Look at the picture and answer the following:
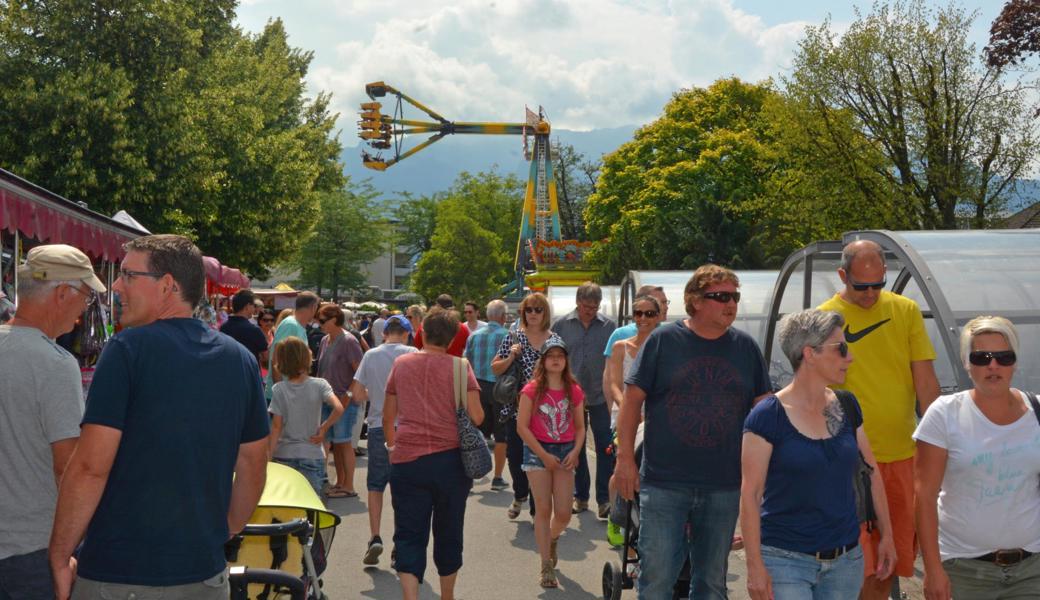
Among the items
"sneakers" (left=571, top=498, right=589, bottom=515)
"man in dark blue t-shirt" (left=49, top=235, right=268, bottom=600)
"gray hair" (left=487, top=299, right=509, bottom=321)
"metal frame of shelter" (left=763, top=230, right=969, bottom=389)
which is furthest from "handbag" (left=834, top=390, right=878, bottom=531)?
"gray hair" (left=487, top=299, right=509, bottom=321)

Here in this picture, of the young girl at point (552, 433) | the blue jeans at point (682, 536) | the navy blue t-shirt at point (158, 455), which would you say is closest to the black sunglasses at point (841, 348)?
the blue jeans at point (682, 536)

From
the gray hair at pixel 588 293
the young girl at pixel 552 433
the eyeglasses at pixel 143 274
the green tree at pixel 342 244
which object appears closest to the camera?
the eyeglasses at pixel 143 274

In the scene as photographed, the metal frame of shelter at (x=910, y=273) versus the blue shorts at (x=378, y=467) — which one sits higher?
the metal frame of shelter at (x=910, y=273)

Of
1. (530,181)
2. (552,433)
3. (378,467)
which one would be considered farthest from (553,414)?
(530,181)

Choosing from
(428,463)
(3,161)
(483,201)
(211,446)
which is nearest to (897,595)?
(428,463)

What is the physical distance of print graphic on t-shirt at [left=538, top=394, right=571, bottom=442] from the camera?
7844mm

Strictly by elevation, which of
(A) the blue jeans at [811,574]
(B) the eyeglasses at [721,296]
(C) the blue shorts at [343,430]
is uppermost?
(B) the eyeglasses at [721,296]

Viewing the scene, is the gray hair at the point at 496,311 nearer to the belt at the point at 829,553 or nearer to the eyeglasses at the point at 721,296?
the eyeglasses at the point at 721,296

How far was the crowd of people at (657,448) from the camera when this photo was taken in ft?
10.7

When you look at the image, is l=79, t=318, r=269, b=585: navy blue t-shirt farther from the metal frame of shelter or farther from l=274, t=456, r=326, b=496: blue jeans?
→ l=274, t=456, r=326, b=496: blue jeans

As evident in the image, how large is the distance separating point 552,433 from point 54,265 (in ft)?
14.8

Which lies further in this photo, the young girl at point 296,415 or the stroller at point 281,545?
the young girl at point 296,415

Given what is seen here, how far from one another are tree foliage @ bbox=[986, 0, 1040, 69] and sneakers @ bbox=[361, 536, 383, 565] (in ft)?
70.8

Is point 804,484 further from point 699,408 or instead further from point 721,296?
point 721,296
